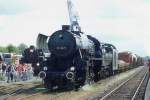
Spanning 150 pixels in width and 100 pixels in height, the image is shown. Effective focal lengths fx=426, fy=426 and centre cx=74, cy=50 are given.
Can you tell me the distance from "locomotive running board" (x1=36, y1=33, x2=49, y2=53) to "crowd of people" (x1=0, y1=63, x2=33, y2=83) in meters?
6.84

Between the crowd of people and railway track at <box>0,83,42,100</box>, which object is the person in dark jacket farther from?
railway track at <box>0,83,42,100</box>

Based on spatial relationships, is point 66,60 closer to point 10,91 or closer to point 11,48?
point 10,91

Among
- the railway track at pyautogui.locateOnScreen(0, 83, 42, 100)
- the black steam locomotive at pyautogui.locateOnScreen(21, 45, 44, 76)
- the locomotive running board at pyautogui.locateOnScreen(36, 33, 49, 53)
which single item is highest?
the locomotive running board at pyautogui.locateOnScreen(36, 33, 49, 53)

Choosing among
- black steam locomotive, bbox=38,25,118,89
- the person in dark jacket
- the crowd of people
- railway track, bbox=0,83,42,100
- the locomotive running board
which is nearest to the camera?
railway track, bbox=0,83,42,100

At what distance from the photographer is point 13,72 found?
33.9 m

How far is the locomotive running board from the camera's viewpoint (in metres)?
26.1

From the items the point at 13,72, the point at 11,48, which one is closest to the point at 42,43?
the point at 13,72

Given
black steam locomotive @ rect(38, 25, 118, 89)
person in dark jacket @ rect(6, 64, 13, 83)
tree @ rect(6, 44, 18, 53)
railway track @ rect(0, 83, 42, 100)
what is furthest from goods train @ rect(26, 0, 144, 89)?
tree @ rect(6, 44, 18, 53)

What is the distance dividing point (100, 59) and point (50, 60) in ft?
21.3

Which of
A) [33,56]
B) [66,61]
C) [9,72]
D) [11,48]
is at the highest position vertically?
[11,48]

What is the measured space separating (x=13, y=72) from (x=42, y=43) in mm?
8126

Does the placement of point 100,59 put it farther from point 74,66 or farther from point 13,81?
point 13,81

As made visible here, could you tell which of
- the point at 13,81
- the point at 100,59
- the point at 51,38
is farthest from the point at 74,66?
the point at 13,81

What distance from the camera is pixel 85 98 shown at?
69.6 ft
